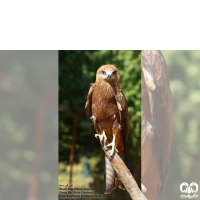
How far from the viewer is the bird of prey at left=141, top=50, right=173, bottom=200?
407 cm

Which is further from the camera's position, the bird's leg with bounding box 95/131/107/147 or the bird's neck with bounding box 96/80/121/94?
the bird's neck with bounding box 96/80/121/94

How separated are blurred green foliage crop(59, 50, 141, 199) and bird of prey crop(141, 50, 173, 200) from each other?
38cm

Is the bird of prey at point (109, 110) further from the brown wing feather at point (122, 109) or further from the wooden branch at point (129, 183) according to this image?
the wooden branch at point (129, 183)

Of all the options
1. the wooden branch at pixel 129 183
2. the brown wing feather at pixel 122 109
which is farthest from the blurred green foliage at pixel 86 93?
the wooden branch at pixel 129 183

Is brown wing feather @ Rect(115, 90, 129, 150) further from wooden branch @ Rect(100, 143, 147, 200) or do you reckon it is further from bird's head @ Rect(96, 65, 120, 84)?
wooden branch @ Rect(100, 143, 147, 200)

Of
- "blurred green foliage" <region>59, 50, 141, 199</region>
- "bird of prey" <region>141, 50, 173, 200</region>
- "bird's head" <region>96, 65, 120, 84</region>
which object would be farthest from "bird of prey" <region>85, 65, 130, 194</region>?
"blurred green foliage" <region>59, 50, 141, 199</region>

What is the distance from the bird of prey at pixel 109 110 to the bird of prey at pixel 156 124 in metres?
0.71

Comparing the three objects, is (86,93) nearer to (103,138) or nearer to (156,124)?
(156,124)

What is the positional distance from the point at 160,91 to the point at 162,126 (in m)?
0.45

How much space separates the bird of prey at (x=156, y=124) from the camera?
4066mm

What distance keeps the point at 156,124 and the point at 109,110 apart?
95 centimetres

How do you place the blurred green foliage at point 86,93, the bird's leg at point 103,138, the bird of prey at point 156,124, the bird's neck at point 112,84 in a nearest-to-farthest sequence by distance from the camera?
the bird's leg at point 103,138 → the bird's neck at point 112,84 → the bird of prey at point 156,124 → the blurred green foliage at point 86,93

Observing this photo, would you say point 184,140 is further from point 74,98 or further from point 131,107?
point 74,98

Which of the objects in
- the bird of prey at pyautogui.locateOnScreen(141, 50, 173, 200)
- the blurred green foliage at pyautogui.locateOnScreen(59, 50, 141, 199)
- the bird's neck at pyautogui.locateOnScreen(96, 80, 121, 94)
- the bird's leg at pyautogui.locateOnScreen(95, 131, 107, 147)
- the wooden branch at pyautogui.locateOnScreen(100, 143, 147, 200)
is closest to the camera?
the wooden branch at pyautogui.locateOnScreen(100, 143, 147, 200)
